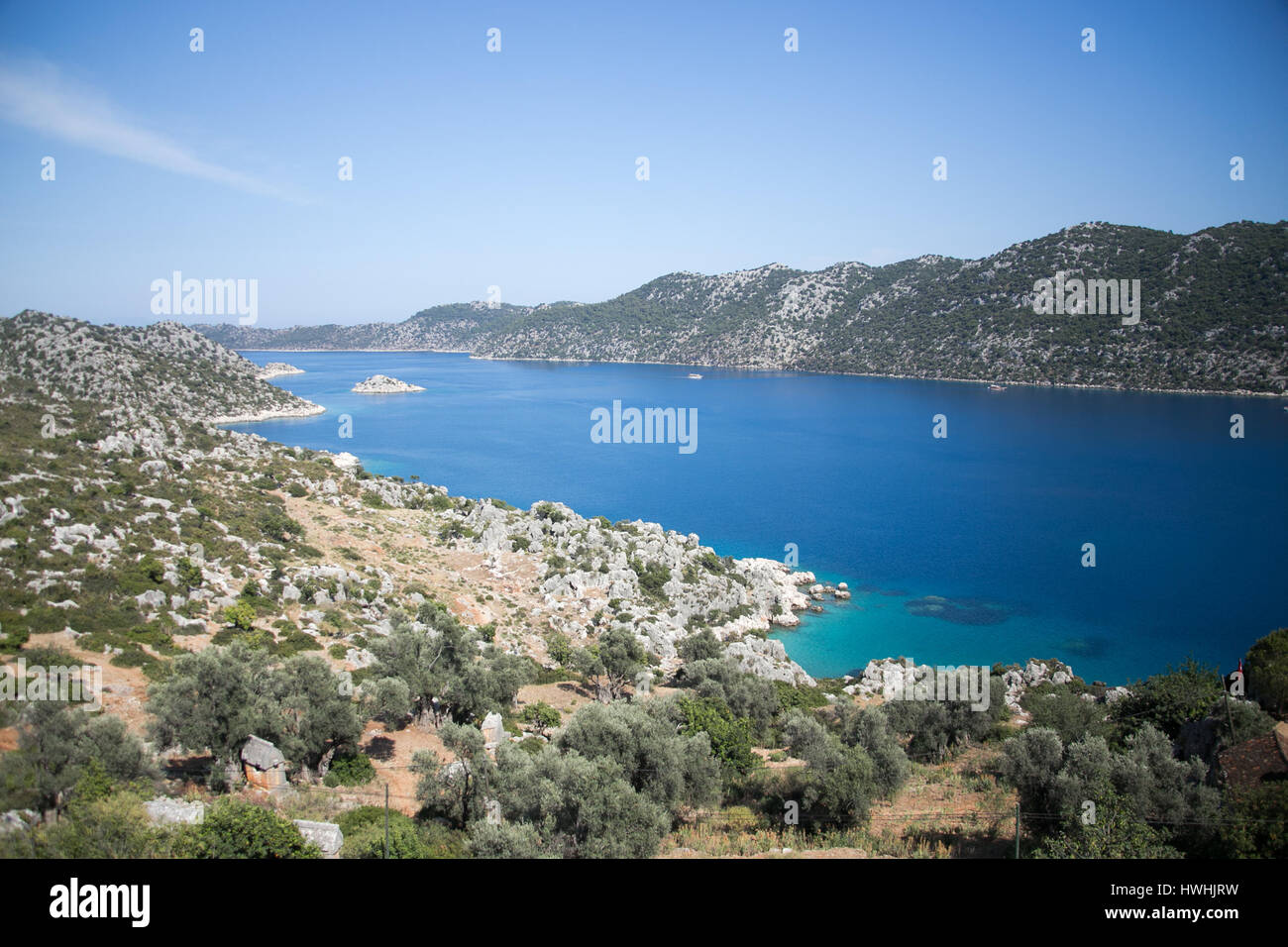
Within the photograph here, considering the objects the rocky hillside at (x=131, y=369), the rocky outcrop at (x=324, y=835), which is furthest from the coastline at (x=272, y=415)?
the rocky outcrop at (x=324, y=835)

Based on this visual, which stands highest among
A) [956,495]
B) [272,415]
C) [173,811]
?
[272,415]

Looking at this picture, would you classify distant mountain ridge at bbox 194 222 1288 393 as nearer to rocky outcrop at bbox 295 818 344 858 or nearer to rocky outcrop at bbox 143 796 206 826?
rocky outcrop at bbox 295 818 344 858

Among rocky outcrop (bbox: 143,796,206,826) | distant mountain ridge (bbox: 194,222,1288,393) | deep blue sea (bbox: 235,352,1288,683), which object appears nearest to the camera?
rocky outcrop (bbox: 143,796,206,826)

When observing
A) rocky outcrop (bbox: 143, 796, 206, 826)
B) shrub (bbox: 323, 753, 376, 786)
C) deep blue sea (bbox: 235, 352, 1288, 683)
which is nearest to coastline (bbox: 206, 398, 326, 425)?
deep blue sea (bbox: 235, 352, 1288, 683)

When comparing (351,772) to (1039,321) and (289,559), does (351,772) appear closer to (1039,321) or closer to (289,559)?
(289,559)

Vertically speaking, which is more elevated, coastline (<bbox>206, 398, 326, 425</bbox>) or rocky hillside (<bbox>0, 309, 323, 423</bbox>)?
rocky hillside (<bbox>0, 309, 323, 423</bbox>)

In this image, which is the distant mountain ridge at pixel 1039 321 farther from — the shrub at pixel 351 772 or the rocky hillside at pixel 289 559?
the shrub at pixel 351 772

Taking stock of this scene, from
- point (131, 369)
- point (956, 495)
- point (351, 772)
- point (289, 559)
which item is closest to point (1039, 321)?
point (956, 495)
